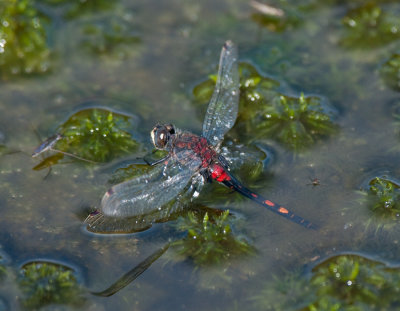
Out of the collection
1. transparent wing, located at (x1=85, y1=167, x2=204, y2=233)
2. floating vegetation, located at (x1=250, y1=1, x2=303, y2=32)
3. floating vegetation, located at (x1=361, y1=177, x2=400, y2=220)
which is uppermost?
floating vegetation, located at (x1=250, y1=1, x2=303, y2=32)

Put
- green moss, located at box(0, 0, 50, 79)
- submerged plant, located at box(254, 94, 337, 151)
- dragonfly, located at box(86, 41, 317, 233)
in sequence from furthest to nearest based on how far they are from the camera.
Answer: green moss, located at box(0, 0, 50, 79) < submerged plant, located at box(254, 94, 337, 151) < dragonfly, located at box(86, 41, 317, 233)

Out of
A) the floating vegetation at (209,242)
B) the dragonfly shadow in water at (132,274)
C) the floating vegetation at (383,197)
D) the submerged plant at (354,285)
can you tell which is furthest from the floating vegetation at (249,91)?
the submerged plant at (354,285)

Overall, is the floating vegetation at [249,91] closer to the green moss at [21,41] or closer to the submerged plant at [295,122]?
the submerged plant at [295,122]

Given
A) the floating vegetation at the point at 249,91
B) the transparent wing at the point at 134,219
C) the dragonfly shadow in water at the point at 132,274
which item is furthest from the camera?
the floating vegetation at the point at 249,91

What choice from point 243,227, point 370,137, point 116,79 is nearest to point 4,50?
point 116,79

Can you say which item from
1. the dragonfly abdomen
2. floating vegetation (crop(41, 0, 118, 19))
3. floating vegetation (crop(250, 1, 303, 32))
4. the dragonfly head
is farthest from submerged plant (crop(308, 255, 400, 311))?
floating vegetation (crop(41, 0, 118, 19))

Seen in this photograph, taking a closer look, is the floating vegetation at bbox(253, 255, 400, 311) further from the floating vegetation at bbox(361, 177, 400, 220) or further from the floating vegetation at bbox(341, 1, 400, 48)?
the floating vegetation at bbox(341, 1, 400, 48)
